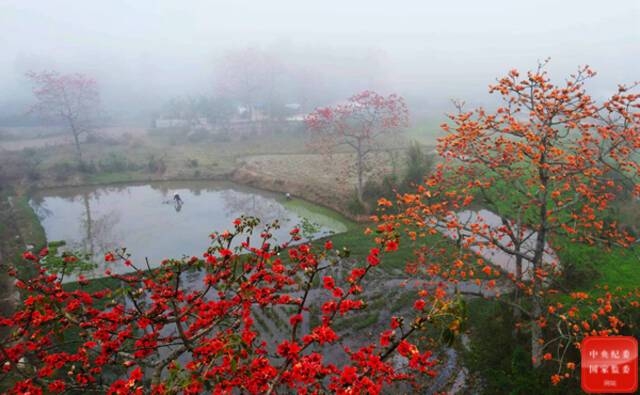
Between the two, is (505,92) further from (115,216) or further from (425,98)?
(425,98)

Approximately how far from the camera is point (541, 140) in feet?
23.3

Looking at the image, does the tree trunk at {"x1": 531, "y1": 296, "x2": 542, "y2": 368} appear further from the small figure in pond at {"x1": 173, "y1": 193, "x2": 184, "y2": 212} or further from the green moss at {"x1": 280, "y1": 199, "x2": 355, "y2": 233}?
the small figure in pond at {"x1": 173, "y1": 193, "x2": 184, "y2": 212}

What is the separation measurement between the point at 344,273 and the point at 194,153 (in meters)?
23.3

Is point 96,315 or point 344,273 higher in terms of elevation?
point 96,315

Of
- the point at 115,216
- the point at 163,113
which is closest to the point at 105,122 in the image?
the point at 163,113

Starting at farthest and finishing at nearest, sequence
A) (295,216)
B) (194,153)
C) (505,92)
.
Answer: (194,153), (295,216), (505,92)

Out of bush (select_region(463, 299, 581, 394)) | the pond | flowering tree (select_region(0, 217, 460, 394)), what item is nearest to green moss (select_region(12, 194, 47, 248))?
the pond

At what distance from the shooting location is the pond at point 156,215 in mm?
15609

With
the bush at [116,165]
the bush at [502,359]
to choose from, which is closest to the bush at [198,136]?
the bush at [116,165]

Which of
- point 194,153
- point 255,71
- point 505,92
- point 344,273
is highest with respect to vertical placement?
point 255,71

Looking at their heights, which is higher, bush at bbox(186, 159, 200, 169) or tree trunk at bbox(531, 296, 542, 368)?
bush at bbox(186, 159, 200, 169)

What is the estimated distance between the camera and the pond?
15.6 metres

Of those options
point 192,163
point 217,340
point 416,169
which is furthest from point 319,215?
point 217,340

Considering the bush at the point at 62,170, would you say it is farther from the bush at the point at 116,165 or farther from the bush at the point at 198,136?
the bush at the point at 198,136
